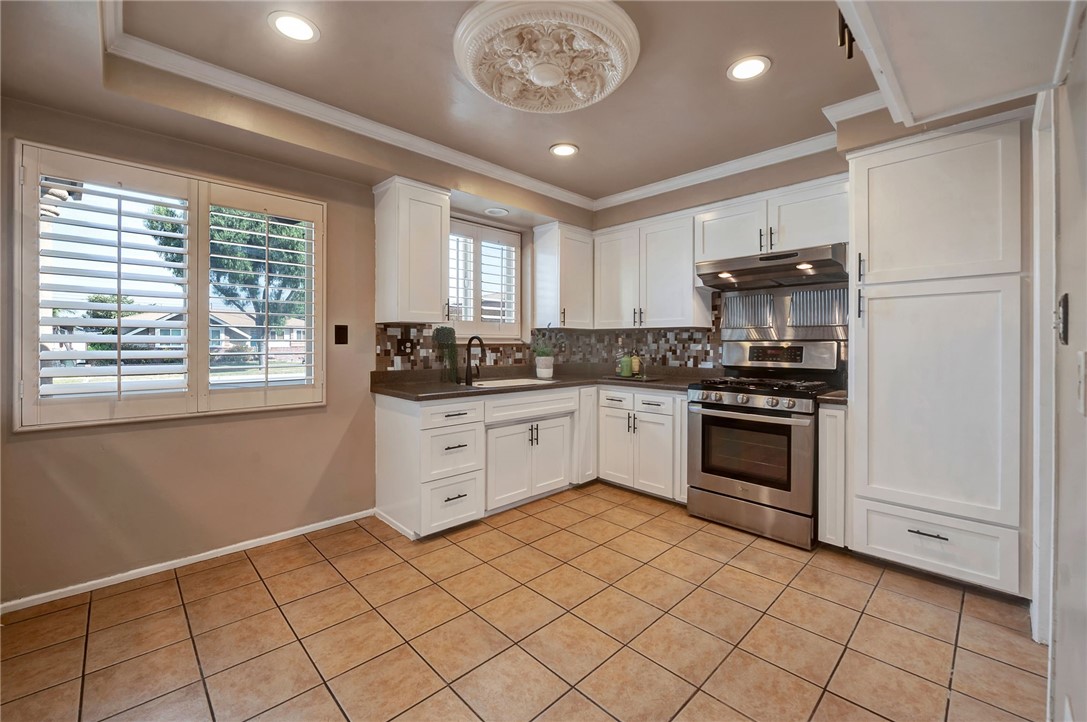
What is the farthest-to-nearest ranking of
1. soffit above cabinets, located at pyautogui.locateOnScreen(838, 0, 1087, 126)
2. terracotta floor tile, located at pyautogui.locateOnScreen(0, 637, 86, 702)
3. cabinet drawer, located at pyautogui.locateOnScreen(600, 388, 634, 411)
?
cabinet drawer, located at pyautogui.locateOnScreen(600, 388, 634, 411) → terracotta floor tile, located at pyautogui.locateOnScreen(0, 637, 86, 702) → soffit above cabinets, located at pyautogui.locateOnScreen(838, 0, 1087, 126)

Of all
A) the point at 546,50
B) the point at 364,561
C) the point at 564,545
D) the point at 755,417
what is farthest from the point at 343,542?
the point at 546,50

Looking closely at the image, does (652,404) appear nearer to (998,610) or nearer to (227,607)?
(998,610)

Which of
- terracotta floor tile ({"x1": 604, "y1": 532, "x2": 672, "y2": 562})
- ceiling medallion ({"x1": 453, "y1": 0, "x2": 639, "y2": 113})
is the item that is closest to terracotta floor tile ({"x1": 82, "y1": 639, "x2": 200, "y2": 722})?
terracotta floor tile ({"x1": 604, "y1": 532, "x2": 672, "y2": 562})

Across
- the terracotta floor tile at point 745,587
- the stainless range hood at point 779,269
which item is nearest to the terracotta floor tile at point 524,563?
the terracotta floor tile at point 745,587

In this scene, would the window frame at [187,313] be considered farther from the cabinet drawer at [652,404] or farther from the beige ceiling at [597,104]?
the cabinet drawer at [652,404]

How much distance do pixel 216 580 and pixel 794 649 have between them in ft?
8.83

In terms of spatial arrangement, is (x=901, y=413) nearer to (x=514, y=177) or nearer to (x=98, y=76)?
(x=514, y=177)

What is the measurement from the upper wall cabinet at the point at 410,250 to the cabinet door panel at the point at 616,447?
1.60 metres

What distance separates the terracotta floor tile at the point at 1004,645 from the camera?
68.1 inches

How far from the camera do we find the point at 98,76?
1.86 meters

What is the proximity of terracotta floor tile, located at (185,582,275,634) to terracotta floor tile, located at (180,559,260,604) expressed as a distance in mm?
56

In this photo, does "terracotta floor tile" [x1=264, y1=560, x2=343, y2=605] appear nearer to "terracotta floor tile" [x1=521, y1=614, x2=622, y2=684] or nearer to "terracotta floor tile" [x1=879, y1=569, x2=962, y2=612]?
"terracotta floor tile" [x1=521, y1=614, x2=622, y2=684]

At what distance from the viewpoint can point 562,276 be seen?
4.00m

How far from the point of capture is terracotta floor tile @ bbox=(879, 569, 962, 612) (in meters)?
2.15
